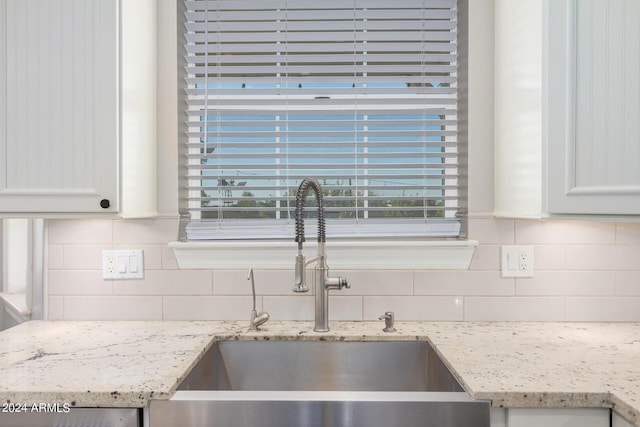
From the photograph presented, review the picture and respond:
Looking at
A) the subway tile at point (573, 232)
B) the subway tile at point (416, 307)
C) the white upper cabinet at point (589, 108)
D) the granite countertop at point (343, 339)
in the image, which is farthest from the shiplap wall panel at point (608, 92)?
the subway tile at point (416, 307)

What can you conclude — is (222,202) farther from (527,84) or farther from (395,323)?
(527,84)

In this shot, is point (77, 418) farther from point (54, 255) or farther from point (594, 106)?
point (594, 106)

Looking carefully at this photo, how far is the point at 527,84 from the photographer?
137 cm

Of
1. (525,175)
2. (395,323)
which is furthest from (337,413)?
(525,175)

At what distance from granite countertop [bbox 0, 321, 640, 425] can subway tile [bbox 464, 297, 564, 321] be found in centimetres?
4

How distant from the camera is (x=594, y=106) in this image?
1214mm

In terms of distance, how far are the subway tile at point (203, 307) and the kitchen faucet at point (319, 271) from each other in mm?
295

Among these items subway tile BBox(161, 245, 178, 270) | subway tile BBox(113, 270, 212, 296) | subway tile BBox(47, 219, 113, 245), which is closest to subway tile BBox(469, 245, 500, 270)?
subway tile BBox(113, 270, 212, 296)

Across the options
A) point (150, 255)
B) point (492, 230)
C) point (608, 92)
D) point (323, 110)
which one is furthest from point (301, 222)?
point (608, 92)

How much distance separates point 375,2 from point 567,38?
0.71 meters

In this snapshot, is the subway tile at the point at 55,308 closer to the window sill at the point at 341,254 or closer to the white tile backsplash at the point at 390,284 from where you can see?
the white tile backsplash at the point at 390,284

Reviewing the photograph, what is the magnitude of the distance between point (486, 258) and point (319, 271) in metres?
0.63

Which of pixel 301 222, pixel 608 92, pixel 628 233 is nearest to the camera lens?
pixel 608 92

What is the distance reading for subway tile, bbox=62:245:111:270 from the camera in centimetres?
162
